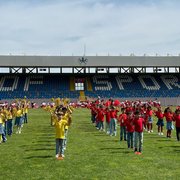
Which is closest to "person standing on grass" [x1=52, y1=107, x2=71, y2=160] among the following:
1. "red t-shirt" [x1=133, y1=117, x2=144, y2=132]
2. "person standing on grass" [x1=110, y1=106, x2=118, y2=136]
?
→ "red t-shirt" [x1=133, y1=117, x2=144, y2=132]

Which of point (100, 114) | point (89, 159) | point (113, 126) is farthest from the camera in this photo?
point (100, 114)

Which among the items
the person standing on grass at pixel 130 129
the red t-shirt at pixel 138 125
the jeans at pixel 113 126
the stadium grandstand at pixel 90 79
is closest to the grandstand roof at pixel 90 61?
the stadium grandstand at pixel 90 79

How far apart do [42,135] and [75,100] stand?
36.4 metres

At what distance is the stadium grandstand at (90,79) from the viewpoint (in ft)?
206

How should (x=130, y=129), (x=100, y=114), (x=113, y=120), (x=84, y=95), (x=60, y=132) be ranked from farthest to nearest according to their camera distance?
(x=84, y=95) < (x=100, y=114) < (x=113, y=120) < (x=130, y=129) < (x=60, y=132)

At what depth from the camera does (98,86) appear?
66500 millimetres

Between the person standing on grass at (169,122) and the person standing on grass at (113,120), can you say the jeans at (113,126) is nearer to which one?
the person standing on grass at (113,120)

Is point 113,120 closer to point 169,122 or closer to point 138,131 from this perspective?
point 169,122

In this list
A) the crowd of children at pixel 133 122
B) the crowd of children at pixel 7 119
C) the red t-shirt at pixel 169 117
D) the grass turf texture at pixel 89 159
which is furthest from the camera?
the red t-shirt at pixel 169 117

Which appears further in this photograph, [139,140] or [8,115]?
[8,115]

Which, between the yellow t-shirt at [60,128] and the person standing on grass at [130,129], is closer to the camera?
the yellow t-shirt at [60,128]

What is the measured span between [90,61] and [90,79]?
575 centimetres

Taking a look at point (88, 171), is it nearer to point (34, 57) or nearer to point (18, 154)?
point (18, 154)

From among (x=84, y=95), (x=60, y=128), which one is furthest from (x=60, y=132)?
(x=84, y=95)
